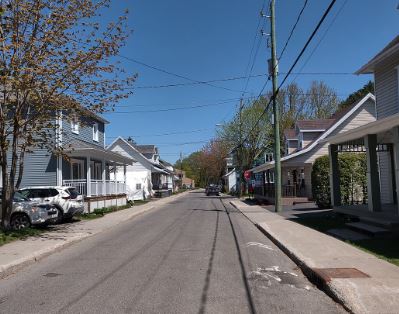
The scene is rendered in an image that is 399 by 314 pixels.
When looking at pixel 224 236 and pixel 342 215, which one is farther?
pixel 342 215

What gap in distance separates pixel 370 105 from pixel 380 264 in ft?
90.3

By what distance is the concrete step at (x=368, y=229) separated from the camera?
12828 mm

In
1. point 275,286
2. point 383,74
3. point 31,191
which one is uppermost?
point 383,74

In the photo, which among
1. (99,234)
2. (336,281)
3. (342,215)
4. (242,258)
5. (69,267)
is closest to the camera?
(336,281)

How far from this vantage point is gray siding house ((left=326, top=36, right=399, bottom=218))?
15773 millimetres

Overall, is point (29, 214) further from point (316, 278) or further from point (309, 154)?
point (309, 154)

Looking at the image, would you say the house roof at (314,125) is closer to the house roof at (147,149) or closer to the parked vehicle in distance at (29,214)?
the parked vehicle in distance at (29,214)

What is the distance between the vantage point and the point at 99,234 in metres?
16.7

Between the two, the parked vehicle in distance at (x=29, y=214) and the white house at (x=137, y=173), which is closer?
the parked vehicle in distance at (x=29, y=214)

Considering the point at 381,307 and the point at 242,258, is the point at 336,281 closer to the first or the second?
the point at 381,307

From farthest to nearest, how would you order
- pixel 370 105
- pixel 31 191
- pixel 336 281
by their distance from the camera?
1. pixel 370 105
2. pixel 31 191
3. pixel 336 281

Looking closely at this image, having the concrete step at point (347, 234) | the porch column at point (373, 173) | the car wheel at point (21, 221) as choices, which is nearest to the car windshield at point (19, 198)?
the car wheel at point (21, 221)

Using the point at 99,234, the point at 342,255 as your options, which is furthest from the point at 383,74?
the point at 99,234

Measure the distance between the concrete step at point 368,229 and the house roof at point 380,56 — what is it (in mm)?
6322
